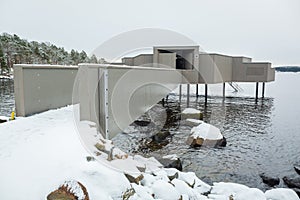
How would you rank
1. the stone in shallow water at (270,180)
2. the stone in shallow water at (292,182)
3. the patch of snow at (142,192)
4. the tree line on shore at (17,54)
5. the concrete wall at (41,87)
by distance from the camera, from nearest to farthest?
the patch of snow at (142,192), the concrete wall at (41,87), the stone in shallow water at (292,182), the stone in shallow water at (270,180), the tree line on shore at (17,54)

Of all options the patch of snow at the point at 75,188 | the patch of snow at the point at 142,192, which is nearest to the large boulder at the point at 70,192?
the patch of snow at the point at 75,188

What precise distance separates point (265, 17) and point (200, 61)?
16.8 ft

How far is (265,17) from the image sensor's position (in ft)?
53.1

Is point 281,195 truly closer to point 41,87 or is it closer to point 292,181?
point 292,181

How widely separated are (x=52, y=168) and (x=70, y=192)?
1.44 feet

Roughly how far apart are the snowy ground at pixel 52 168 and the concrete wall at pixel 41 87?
30.5 inches

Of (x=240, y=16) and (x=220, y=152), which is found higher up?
(x=240, y=16)

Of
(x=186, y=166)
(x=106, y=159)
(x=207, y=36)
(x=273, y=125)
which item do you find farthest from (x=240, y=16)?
(x=106, y=159)

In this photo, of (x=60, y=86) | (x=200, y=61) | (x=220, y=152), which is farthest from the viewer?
(x=200, y=61)

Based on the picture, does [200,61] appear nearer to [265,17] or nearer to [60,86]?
[265,17]

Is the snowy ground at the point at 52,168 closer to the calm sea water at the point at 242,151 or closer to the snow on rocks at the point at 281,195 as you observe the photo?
the snow on rocks at the point at 281,195

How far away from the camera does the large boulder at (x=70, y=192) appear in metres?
2.44

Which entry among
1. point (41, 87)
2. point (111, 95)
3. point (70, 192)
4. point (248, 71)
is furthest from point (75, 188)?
point (248, 71)

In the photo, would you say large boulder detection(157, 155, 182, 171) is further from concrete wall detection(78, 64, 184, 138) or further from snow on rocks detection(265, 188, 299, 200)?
snow on rocks detection(265, 188, 299, 200)
